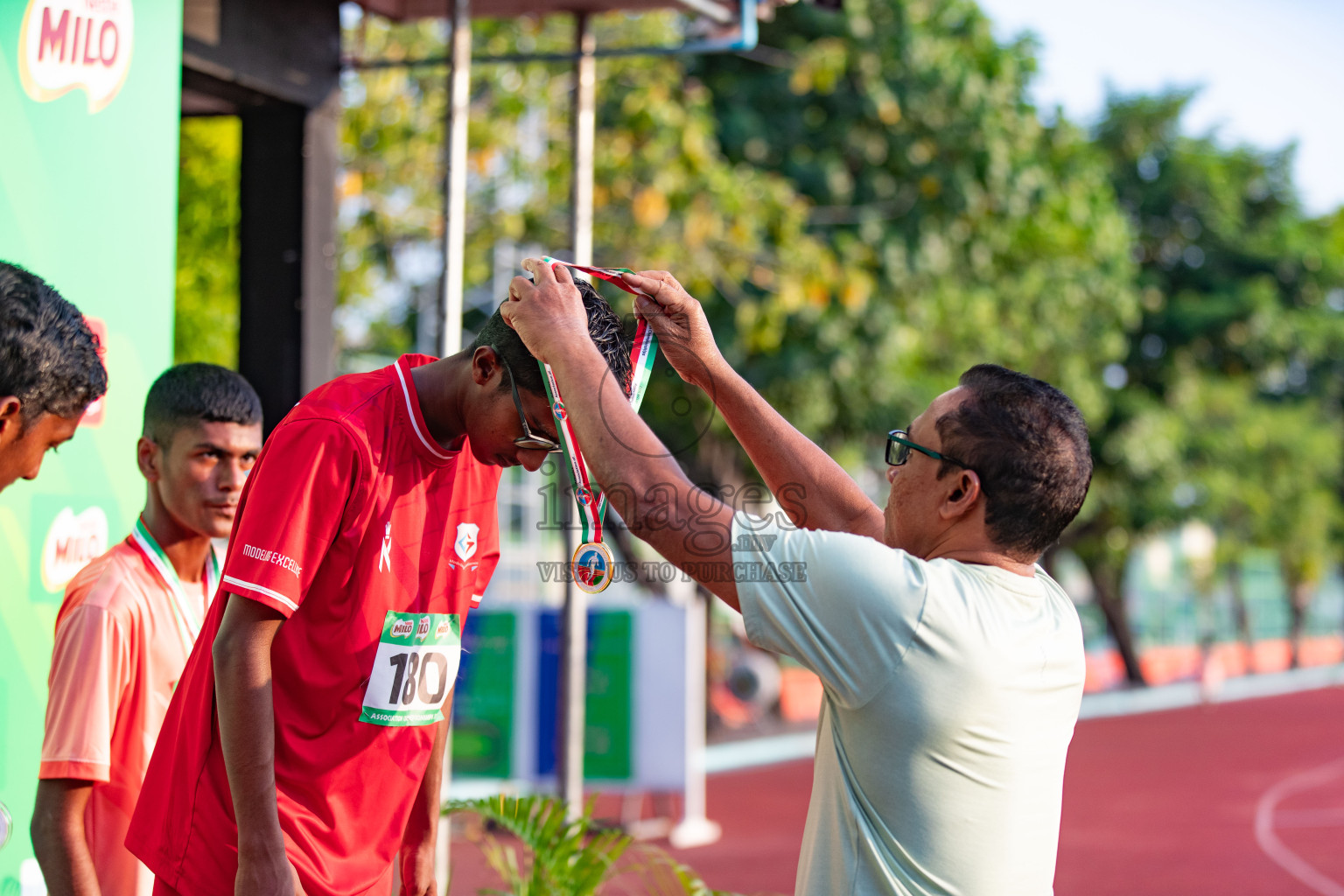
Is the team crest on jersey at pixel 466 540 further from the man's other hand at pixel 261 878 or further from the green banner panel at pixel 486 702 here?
the green banner panel at pixel 486 702

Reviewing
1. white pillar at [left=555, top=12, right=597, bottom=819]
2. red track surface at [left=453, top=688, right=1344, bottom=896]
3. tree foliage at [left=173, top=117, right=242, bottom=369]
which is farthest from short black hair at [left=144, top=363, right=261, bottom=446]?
red track surface at [left=453, top=688, right=1344, bottom=896]

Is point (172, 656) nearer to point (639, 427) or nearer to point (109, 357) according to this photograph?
point (109, 357)

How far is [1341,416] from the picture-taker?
102 ft

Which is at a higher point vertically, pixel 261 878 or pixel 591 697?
pixel 261 878

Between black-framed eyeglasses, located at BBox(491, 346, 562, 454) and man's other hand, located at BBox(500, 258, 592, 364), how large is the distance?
7.1 inches

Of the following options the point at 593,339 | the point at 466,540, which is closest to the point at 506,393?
the point at 593,339

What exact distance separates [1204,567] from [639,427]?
33.4 metres

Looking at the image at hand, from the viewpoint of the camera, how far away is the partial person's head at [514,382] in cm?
223

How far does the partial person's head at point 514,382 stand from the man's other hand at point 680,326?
0.46 ft

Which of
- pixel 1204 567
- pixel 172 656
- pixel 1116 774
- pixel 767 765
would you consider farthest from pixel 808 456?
pixel 1204 567

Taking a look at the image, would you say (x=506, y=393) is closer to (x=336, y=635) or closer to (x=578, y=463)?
(x=578, y=463)

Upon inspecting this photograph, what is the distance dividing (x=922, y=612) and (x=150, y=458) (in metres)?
1.87

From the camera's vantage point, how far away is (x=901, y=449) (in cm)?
218

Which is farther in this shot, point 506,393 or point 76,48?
point 76,48
